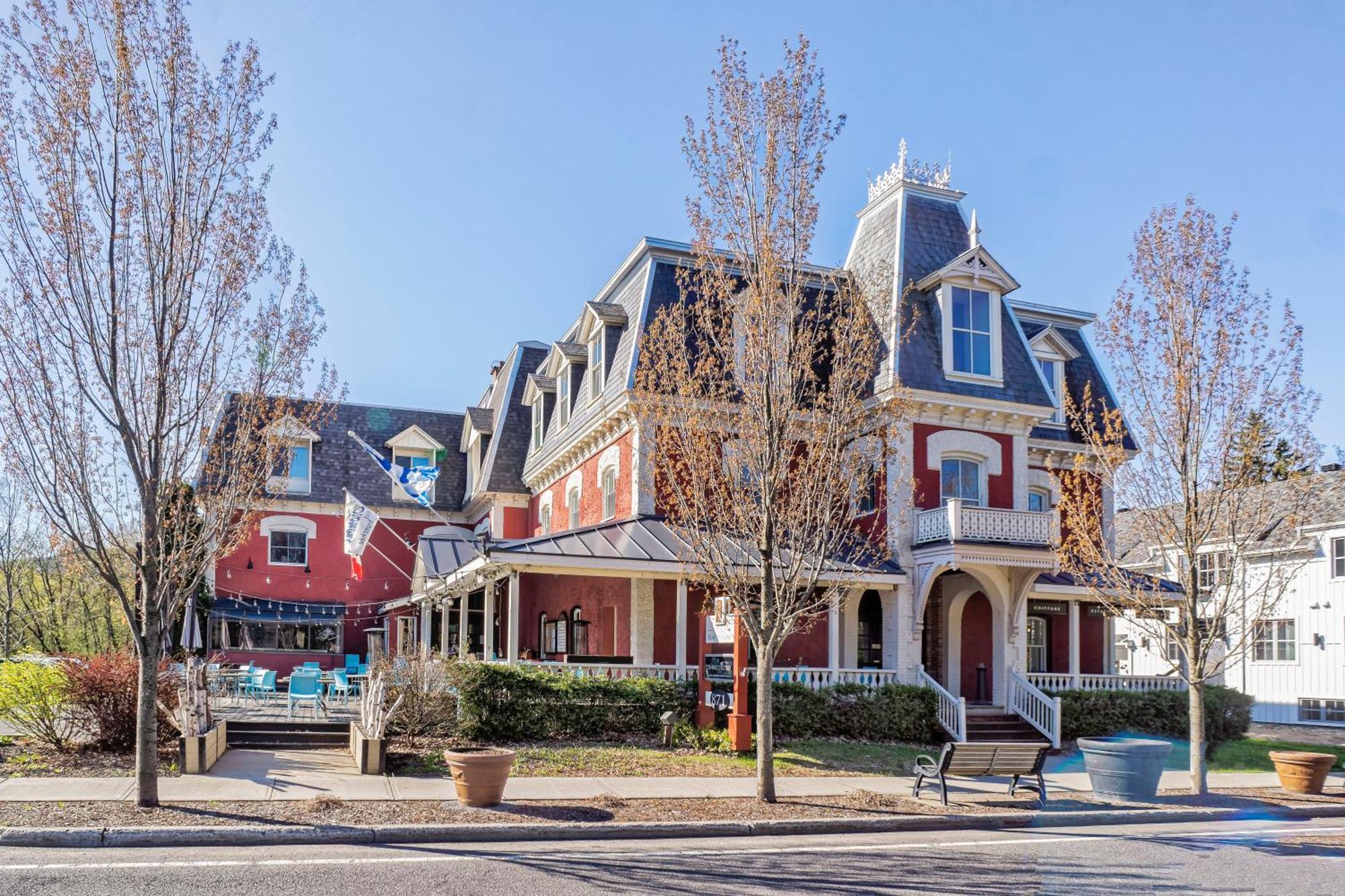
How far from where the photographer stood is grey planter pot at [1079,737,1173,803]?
14031 mm

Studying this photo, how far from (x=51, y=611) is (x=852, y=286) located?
105 feet

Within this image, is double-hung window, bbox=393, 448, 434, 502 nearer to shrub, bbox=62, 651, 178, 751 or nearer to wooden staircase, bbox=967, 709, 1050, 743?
wooden staircase, bbox=967, 709, 1050, 743

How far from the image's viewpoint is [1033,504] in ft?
84.4

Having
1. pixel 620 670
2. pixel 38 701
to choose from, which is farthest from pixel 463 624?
pixel 38 701

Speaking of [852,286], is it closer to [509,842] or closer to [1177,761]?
[509,842]

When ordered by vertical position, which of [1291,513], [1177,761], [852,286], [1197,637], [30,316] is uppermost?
[852,286]

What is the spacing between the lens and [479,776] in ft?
38.5

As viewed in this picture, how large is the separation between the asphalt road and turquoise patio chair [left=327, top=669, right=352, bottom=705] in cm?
1230

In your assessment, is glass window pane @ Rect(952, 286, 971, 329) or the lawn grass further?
glass window pane @ Rect(952, 286, 971, 329)

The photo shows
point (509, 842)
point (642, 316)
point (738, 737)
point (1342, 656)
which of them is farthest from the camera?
point (1342, 656)

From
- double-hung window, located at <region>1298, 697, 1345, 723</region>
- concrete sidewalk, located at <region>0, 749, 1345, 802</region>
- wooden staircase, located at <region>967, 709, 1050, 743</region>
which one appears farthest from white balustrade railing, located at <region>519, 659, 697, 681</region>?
double-hung window, located at <region>1298, 697, 1345, 723</region>

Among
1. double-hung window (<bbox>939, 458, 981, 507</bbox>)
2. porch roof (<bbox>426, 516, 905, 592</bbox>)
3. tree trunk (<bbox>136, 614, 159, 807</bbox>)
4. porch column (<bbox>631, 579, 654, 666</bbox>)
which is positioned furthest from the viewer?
double-hung window (<bbox>939, 458, 981, 507</bbox>)

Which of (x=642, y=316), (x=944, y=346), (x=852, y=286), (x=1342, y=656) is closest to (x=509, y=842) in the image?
(x=852, y=286)

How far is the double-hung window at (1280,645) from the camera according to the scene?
34.4 metres
